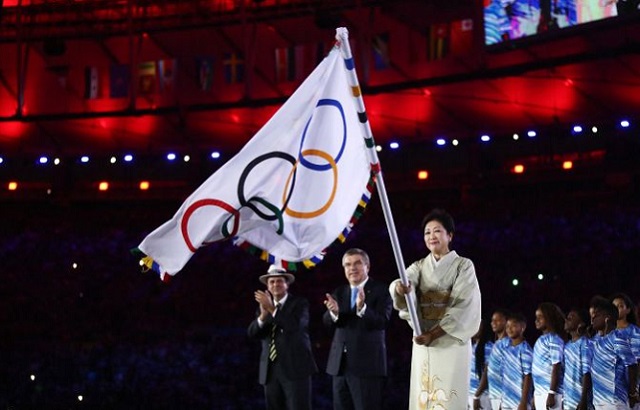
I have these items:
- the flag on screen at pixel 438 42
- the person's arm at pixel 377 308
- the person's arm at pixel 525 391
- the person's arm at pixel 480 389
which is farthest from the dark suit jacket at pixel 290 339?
the flag on screen at pixel 438 42

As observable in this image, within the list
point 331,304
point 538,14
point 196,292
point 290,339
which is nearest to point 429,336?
point 331,304

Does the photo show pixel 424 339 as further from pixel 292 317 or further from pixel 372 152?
pixel 292 317

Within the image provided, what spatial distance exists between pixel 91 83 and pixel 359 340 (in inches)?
666

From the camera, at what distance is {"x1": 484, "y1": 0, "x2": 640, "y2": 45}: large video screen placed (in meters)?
15.9

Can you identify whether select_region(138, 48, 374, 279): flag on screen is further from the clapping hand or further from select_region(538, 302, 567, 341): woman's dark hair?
select_region(538, 302, 567, 341): woman's dark hair

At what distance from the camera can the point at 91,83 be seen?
75.3ft

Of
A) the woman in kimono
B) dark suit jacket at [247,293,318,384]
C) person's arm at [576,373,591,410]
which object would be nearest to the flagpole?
the woman in kimono

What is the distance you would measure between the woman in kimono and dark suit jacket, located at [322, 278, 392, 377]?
1403mm

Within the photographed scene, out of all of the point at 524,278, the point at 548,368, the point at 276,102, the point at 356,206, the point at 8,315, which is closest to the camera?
the point at 356,206

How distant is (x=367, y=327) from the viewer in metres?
7.54

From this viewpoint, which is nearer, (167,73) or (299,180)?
(299,180)

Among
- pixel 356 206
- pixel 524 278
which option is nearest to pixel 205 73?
pixel 524 278

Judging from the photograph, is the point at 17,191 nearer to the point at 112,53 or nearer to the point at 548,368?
the point at 112,53

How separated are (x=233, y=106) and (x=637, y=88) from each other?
8.58 metres
